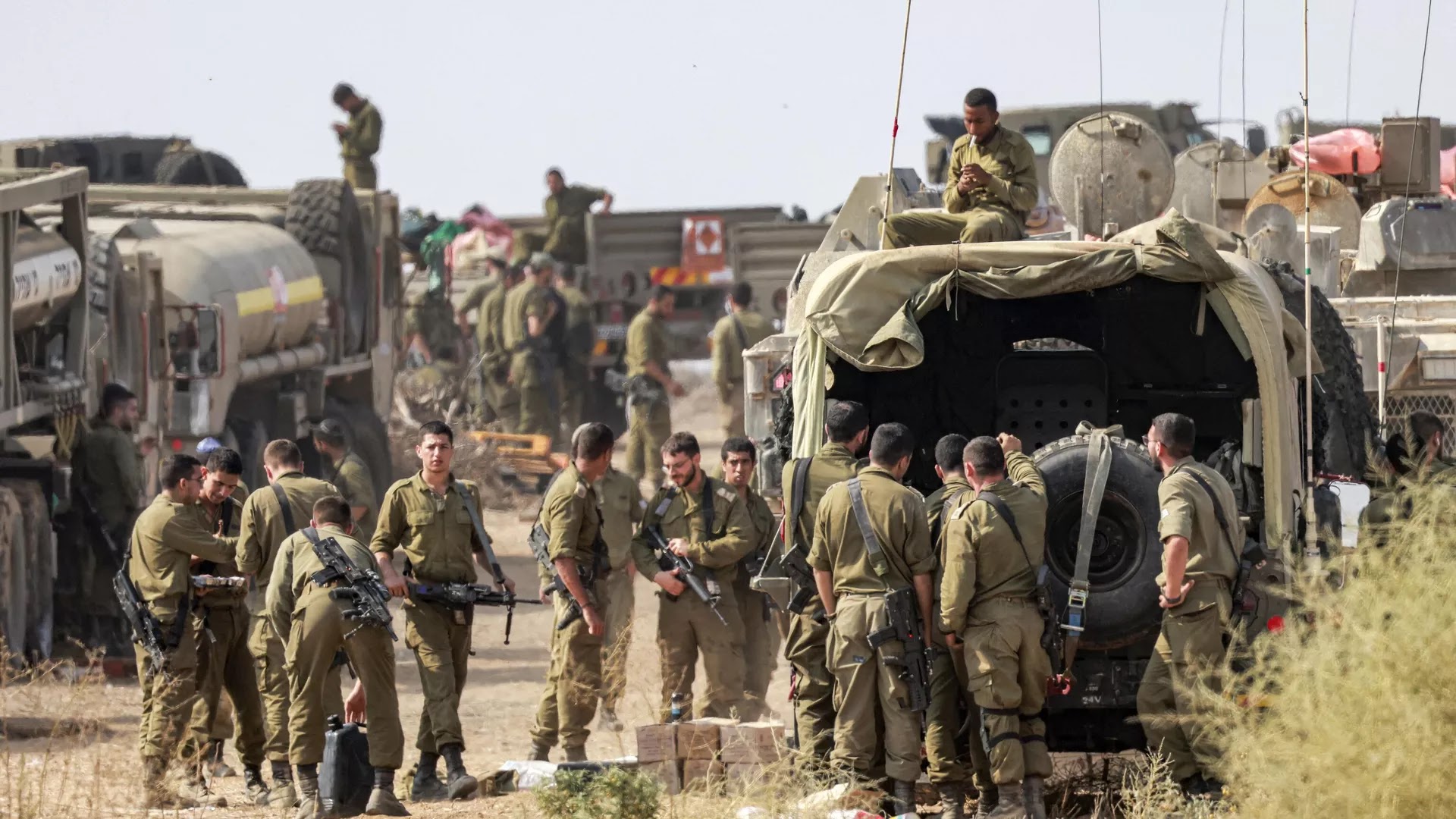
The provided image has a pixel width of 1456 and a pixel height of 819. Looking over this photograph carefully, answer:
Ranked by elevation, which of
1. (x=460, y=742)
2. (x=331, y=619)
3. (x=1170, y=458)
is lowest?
(x=460, y=742)

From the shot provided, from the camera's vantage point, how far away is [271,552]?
32.8 feet

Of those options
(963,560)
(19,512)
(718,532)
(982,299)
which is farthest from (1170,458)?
(19,512)

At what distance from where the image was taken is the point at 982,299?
10305 millimetres

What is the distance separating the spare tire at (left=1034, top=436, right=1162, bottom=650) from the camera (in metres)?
8.84

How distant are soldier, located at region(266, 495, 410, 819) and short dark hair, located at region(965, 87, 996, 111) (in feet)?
11.4

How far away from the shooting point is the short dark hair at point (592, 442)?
10398 millimetres

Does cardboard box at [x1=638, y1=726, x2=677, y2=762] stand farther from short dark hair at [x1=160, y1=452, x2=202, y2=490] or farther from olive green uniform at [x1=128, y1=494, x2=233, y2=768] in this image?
short dark hair at [x1=160, y1=452, x2=202, y2=490]

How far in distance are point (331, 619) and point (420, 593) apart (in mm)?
655

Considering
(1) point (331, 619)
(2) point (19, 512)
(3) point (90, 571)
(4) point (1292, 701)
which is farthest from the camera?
(3) point (90, 571)

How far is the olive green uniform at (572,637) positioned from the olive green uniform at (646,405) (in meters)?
9.72

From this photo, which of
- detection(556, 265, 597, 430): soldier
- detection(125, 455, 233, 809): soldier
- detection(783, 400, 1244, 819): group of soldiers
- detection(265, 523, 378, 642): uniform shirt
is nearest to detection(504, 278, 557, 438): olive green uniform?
detection(556, 265, 597, 430): soldier

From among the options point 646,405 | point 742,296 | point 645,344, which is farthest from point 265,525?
A: point 645,344

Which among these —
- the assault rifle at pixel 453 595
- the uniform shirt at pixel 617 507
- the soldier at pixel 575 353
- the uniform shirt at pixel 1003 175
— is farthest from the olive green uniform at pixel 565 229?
the assault rifle at pixel 453 595

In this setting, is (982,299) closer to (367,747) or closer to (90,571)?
(367,747)
